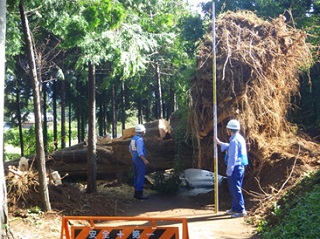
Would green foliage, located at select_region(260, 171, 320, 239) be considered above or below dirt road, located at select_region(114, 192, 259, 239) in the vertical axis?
above

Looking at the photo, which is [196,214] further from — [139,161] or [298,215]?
[298,215]

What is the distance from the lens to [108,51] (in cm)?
1071

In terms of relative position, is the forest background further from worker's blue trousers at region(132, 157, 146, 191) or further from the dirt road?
the dirt road

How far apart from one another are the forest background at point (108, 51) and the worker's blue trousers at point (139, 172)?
3.85 feet

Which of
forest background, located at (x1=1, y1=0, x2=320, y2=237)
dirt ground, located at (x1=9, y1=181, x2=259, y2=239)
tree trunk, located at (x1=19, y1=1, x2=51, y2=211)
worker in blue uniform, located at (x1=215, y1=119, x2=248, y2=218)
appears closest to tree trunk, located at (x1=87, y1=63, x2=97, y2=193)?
forest background, located at (x1=1, y1=0, x2=320, y2=237)

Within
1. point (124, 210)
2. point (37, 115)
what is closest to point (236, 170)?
point (124, 210)

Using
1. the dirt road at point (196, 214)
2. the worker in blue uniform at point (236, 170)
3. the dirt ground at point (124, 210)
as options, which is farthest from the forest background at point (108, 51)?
the worker in blue uniform at point (236, 170)

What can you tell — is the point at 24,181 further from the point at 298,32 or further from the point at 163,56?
the point at 163,56

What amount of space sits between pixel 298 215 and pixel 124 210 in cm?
506

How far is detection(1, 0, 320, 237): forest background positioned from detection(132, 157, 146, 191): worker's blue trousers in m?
1.17

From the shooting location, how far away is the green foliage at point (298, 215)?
680 cm

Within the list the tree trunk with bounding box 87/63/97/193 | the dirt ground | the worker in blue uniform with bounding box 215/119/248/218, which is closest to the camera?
the dirt ground

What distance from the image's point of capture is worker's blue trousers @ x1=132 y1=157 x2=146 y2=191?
1281 centimetres

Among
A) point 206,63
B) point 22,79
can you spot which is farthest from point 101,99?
point 206,63
